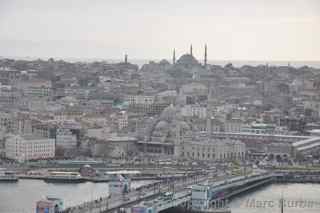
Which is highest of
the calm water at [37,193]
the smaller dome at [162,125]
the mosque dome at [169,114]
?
the mosque dome at [169,114]

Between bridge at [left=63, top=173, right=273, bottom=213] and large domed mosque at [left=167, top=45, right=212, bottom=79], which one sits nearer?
bridge at [left=63, top=173, right=273, bottom=213]

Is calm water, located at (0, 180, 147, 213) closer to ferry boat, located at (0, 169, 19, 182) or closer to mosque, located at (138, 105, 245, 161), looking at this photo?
ferry boat, located at (0, 169, 19, 182)

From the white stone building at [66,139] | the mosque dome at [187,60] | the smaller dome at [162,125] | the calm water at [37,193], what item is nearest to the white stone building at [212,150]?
the smaller dome at [162,125]

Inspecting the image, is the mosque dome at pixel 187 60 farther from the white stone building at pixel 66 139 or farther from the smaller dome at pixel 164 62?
the white stone building at pixel 66 139

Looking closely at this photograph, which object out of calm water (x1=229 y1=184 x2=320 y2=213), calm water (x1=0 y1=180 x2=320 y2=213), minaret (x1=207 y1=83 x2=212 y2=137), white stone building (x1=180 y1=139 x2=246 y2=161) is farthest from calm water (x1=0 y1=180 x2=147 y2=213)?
minaret (x1=207 y1=83 x2=212 y2=137)

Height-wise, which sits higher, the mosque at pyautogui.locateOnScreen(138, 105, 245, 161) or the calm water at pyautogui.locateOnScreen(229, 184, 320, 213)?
the mosque at pyautogui.locateOnScreen(138, 105, 245, 161)

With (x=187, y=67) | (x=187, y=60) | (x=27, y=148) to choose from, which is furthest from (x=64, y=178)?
(x=187, y=60)

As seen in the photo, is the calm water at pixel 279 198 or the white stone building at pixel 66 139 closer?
the calm water at pixel 279 198
